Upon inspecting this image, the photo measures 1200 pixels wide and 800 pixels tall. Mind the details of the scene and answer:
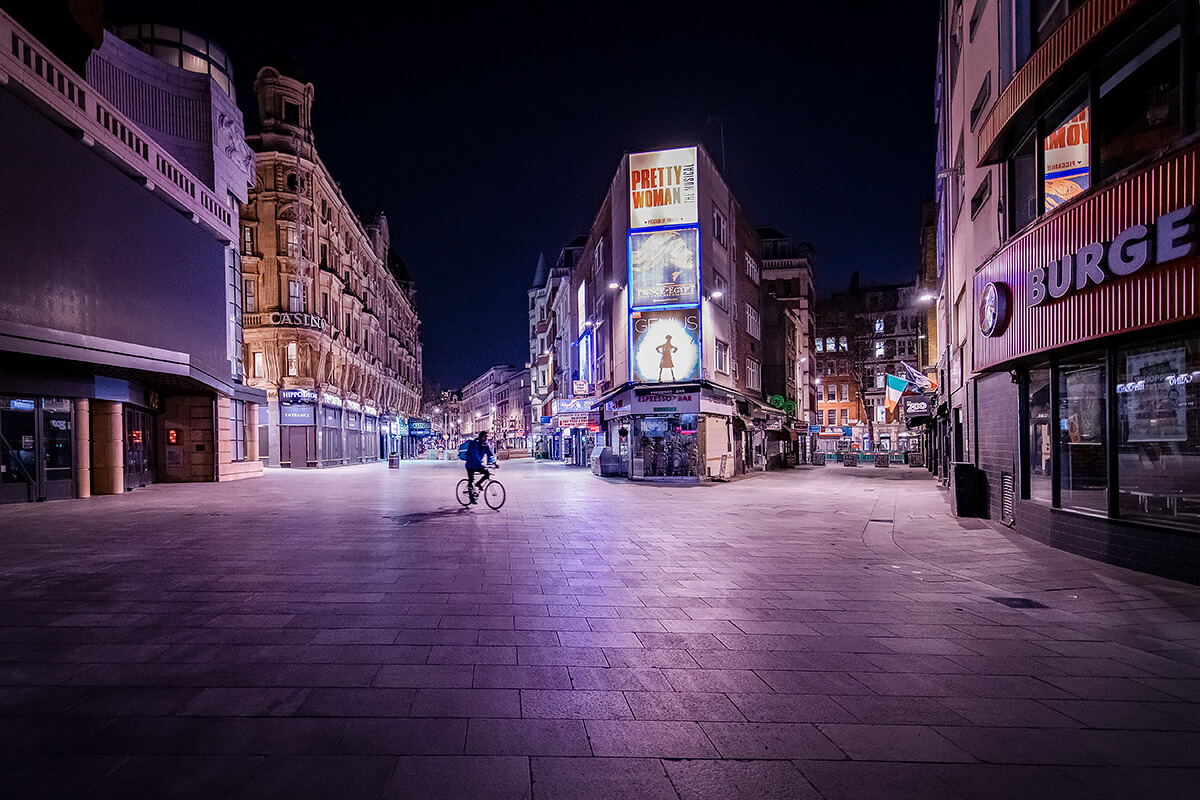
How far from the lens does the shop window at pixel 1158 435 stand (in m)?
8.58

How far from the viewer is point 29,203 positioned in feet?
56.1

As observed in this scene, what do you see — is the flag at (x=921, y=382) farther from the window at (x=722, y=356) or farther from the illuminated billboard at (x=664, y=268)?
the illuminated billboard at (x=664, y=268)

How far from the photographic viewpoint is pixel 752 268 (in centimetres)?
4012

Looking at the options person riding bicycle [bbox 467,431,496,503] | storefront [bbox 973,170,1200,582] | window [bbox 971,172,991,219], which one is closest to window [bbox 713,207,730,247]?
window [bbox 971,172,991,219]

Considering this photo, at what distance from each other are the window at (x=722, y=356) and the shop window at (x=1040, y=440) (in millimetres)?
19450

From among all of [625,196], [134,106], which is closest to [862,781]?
[625,196]

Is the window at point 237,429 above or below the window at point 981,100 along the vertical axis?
below

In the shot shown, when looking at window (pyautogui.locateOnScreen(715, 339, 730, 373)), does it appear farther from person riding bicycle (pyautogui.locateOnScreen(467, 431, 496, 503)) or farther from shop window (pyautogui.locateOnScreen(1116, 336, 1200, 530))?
shop window (pyautogui.locateOnScreen(1116, 336, 1200, 530))

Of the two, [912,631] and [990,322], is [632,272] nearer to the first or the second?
[990,322]

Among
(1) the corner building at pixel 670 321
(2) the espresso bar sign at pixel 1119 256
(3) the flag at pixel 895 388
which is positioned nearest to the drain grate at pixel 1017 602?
(2) the espresso bar sign at pixel 1119 256

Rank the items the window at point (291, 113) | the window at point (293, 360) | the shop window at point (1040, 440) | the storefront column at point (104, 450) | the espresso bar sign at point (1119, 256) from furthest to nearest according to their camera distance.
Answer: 1. the window at point (291, 113)
2. the window at point (293, 360)
3. the storefront column at point (104, 450)
4. the shop window at point (1040, 440)
5. the espresso bar sign at point (1119, 256)

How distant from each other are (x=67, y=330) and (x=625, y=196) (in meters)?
21.7

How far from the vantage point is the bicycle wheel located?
16.8 metres

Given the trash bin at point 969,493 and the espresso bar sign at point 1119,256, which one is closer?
the espresso bar sign at point 1119,256
